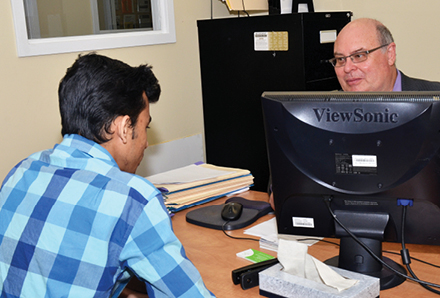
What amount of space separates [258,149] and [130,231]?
1.74 meters

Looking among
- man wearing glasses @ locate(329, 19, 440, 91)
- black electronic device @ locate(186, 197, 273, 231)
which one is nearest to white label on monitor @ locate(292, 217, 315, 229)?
black electronic device @ locate(186, 197, 273, 231)

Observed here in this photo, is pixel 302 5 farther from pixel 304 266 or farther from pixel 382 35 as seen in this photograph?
pixel 304 266

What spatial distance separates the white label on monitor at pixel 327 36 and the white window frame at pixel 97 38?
799 mm

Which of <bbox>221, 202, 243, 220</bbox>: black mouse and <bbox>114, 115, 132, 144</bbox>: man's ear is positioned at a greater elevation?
<bbox>114, 115, 132, 144</bbox>: man's ear

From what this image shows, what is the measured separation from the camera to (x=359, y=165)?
1.12 meters

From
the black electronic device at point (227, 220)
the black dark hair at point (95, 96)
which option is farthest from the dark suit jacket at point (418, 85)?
the black dark hair at point (95, 96)

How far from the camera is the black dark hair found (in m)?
1.11

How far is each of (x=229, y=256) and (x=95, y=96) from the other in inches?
24.5

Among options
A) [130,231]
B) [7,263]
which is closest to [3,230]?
[7,263]

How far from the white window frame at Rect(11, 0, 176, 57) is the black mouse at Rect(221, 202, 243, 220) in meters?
1.09

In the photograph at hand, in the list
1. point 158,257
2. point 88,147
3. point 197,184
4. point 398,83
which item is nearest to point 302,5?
point 398,83

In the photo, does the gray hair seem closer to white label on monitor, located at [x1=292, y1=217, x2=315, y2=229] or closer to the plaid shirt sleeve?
white label on monitor, located at [x1=292, y1=217, x2=315, y2=229]

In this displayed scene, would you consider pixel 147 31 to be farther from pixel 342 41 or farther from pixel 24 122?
pixel 342 41

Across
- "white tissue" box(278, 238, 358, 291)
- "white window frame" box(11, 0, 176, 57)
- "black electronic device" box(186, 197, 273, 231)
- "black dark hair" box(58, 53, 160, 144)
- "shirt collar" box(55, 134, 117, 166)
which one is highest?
"white window frame" box(11, 0, 176, 57)
